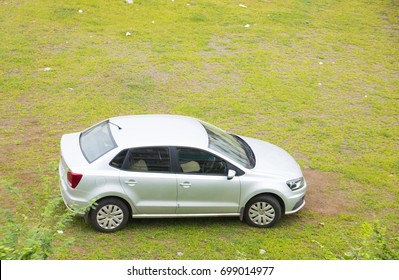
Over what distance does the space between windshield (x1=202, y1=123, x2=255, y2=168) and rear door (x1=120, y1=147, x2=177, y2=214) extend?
78 centimetres

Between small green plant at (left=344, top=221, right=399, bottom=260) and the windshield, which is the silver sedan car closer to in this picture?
the windshield

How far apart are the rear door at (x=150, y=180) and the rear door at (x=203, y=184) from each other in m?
0.14

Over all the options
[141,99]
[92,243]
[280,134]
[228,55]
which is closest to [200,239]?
[92,243]

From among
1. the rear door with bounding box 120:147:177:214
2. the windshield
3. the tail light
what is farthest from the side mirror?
the tail light

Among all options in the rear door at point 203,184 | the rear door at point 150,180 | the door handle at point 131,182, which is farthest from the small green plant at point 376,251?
the door handle at point 131,182

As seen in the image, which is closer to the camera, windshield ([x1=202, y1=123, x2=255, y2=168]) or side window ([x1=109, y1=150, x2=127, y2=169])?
side window ([x1=109, y1=150, x2=127, y2=169])

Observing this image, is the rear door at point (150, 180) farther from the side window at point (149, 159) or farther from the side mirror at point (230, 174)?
the side mirror at point (230, 174)

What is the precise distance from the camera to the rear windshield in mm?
7914

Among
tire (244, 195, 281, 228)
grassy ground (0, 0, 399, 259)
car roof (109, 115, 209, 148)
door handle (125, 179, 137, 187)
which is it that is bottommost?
grassy ground (0, 0, 399, 259)

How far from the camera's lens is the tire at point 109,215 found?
25.2 ft

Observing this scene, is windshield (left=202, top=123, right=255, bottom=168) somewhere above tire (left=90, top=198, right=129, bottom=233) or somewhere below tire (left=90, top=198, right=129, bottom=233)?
above

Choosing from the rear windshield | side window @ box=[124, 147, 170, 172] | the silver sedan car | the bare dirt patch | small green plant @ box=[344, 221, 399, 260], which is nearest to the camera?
small green plant @ box=[344, 221, 399, 260]

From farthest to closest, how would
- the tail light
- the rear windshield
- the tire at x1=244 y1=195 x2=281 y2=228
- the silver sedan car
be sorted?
1. the tire at x1=244 y1=195 x2=281 y2=228
2. the rear windshield
3. the silver sedan car
4. the tail light

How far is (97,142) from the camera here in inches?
324
